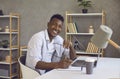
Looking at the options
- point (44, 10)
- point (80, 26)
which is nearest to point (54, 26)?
point (80, 26)

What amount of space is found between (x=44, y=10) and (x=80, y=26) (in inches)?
34.4

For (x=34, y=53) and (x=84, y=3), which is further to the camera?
(x=84, y=3)

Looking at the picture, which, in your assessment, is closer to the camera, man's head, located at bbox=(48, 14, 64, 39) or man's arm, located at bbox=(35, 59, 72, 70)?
man's arm, located at bbox=(35, 59, 72, 70)

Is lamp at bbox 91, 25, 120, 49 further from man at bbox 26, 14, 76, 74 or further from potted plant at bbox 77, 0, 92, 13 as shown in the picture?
potted plant at bbox 77, 0, 92, 13

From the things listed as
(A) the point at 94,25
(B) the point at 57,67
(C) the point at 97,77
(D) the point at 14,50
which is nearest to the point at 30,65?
(B) the point at 57,67

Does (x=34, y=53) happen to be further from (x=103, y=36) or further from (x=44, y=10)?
(x=44, y=10)

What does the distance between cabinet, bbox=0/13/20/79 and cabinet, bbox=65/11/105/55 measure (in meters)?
1.20

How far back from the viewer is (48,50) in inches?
98.7

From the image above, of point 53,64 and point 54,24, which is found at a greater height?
point 54,24

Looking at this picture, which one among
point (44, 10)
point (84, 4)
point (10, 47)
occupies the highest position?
point (84, 4)

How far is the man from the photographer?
213 centimetres

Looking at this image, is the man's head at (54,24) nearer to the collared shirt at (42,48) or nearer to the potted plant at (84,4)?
the collared shirt at (42,48)

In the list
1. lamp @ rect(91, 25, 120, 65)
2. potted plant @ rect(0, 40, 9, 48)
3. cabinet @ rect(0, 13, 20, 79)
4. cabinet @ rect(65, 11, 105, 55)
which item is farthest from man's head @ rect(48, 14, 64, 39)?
potted plant @ rect(0, 40, 9, 48)

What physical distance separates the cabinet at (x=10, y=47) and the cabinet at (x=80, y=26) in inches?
47.2
